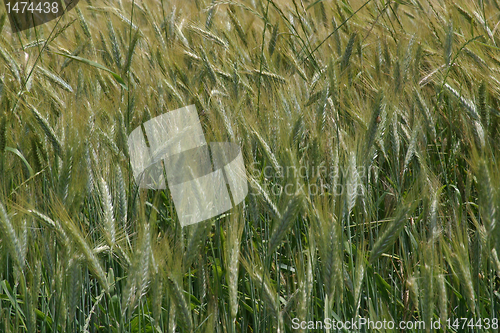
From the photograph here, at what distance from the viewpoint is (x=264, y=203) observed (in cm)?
101

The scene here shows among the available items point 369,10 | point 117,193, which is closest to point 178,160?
point 117,193

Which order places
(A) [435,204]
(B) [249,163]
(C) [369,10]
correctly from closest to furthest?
(A) [435,204] < (B) [249,163] < (C) [369,10]

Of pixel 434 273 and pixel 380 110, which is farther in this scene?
pixel 380 110

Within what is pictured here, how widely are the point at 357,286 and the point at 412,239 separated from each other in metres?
0.43

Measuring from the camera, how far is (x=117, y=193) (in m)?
1.17

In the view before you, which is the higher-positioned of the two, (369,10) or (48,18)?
(48,18)

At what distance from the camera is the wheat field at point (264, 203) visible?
924mm

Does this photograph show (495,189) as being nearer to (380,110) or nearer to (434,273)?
(434,273)

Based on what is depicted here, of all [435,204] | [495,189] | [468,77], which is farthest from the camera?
[468,77]

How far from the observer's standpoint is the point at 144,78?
5.87 feet

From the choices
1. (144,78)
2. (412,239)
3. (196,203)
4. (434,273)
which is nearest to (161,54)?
(144,78)

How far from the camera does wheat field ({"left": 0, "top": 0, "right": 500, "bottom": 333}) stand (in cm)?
92

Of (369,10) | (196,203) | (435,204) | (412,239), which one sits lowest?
(412,239)

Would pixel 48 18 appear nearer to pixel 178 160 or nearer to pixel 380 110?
pixel 178 160
